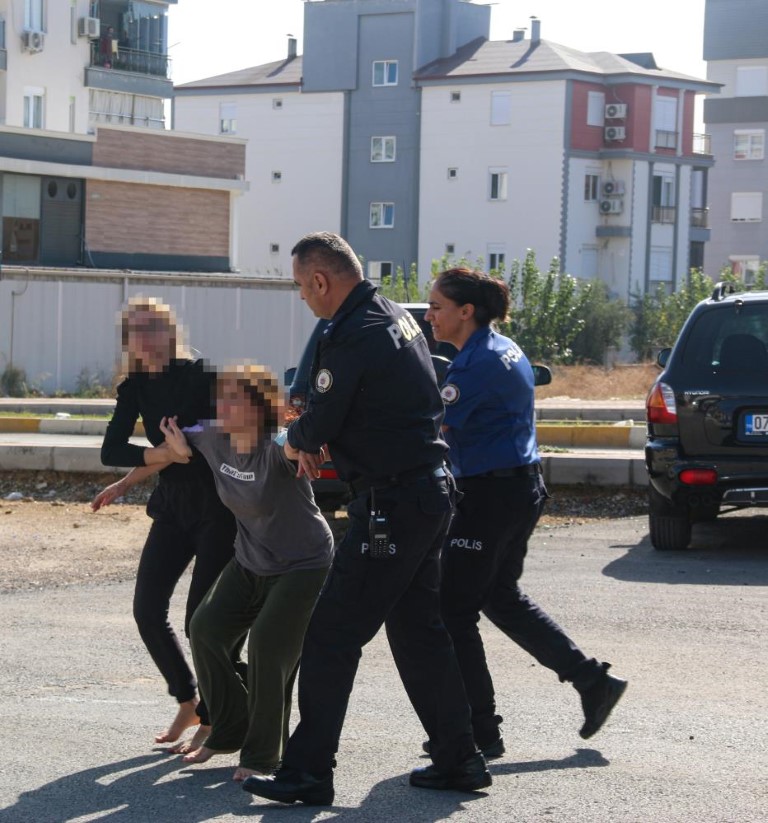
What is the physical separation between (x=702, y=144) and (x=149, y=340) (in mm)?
72380

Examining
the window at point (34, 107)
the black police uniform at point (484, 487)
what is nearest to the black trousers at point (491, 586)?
the black police uniform at point (484, 487)

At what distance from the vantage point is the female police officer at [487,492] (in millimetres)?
5438

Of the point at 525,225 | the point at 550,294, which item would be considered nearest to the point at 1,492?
the point at 550,294

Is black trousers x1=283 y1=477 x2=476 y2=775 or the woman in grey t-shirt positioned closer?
black trousers x1=283 y1=477 x2=476 y2=775

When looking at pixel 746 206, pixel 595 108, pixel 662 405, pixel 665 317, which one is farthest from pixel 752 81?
pixel 662 405

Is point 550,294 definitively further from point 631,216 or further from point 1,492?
point 1,492

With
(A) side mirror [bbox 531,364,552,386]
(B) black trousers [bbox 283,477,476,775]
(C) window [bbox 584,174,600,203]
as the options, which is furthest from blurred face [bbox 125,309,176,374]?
(C) window [bbox 584,174,600,203]

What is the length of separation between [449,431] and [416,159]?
66251 mm

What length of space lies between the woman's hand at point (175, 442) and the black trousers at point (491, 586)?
3.25 ft

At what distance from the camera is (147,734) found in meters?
5.93

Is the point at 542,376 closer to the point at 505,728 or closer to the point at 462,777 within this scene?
the point at 505,728

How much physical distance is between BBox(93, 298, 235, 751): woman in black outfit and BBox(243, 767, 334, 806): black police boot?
30.3 inches

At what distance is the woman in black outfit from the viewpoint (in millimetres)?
5586

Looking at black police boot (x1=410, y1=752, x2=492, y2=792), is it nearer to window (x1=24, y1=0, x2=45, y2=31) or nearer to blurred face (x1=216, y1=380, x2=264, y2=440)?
blurred face (x1=216, y1=380, x2=264, y2=440)
